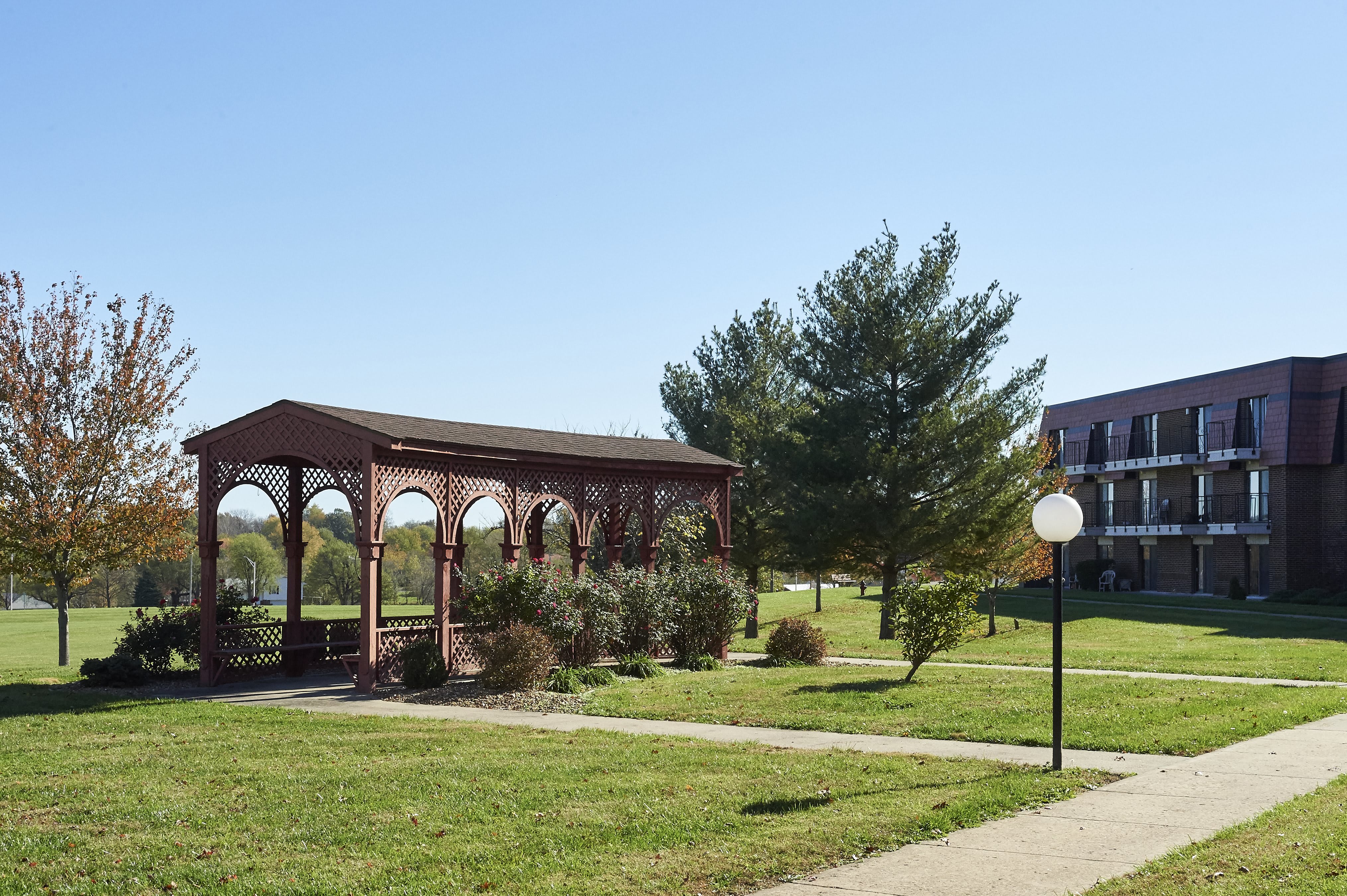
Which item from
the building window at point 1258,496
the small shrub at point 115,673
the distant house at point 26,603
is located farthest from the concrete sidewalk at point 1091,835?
the distant house at point 26,603

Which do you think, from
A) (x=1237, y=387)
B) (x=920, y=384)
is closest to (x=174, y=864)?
(x=920, y=384)

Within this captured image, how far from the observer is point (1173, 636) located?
28547mm

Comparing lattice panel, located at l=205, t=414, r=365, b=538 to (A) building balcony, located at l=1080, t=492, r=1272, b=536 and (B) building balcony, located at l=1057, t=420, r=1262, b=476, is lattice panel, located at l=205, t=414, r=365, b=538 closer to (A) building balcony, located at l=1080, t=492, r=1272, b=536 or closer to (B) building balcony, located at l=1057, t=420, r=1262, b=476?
(B) building balcony, located at l=1057, t=420, r=1262, b=476

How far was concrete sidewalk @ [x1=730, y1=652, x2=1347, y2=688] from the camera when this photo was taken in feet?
58.1

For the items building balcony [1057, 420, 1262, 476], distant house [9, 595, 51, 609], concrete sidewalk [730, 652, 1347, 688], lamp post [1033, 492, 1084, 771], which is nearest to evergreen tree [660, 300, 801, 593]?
concrete sidewalk [730, 652, 1347, 688]

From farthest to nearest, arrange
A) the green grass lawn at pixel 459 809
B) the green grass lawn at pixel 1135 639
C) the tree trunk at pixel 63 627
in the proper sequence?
the tree trunk at pixel 63 627
the green grass lawn at pixel 1135 639
the green grass lawn at pixel 459 809

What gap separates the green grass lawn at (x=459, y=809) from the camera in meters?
7.31

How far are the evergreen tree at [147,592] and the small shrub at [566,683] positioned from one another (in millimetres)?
56910

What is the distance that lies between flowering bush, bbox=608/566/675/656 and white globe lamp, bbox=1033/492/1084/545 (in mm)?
9782

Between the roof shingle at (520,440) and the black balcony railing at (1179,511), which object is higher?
the roof shingle at (520,440)

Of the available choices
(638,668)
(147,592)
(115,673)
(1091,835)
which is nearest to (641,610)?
(638,668)

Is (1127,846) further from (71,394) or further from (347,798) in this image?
(71,394)

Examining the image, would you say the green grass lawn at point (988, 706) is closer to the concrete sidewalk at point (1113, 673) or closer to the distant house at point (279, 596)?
the concrete sidewalk at point (1113, 673)

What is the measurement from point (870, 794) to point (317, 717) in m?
8.00
